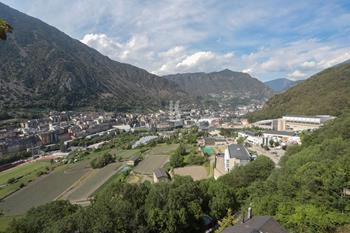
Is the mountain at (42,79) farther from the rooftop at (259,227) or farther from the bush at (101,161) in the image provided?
the rooftop at (259,227)

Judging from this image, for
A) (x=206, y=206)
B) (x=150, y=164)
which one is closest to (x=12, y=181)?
(x=150, y=164)

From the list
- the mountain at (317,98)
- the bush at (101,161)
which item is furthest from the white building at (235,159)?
the mountain at (317,98)

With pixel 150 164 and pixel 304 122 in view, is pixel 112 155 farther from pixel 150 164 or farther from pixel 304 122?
pixel 304 122

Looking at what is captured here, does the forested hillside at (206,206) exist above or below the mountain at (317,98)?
below

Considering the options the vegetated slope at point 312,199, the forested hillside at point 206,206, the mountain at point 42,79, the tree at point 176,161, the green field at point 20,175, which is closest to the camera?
the vegetated slope at point 312,199

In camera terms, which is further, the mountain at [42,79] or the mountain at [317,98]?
the mountain at [42,79]

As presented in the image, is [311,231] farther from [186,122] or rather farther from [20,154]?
[186,122]

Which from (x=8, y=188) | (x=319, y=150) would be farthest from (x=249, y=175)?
(x=8, y=188)

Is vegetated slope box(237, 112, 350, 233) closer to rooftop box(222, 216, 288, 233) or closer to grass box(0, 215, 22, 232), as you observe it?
rooftop box(222, 216, 288, 233)
